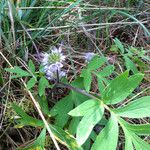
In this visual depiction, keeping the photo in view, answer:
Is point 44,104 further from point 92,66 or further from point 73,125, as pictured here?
point 92,66

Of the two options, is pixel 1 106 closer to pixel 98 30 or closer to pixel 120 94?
pixel 120 94

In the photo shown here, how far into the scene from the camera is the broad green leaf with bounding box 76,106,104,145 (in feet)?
3.95

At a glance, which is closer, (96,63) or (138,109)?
(138,109)

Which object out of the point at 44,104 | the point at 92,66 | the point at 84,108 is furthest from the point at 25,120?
the point at 92,66

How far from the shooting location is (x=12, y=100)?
1.56 meters

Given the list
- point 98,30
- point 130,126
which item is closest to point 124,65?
point 98,30

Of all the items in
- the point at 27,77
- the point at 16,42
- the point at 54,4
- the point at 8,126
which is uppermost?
the point at 54,4

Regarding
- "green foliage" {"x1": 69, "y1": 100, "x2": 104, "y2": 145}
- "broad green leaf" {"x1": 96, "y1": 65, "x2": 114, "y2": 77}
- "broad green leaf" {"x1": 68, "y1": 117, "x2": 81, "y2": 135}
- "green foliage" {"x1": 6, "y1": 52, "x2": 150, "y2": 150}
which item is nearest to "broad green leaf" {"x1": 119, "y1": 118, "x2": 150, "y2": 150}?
"green foliage" {"x1": 6, "y1": 52, "x2": 150, "y2": 150}

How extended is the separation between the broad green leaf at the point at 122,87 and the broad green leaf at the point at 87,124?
0.08m

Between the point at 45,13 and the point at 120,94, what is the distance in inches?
28.2

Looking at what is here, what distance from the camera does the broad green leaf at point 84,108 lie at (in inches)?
49.3

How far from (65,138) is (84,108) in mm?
166

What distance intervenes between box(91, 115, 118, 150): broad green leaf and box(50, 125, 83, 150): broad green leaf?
12 cm

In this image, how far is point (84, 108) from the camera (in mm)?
1277
